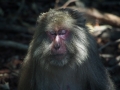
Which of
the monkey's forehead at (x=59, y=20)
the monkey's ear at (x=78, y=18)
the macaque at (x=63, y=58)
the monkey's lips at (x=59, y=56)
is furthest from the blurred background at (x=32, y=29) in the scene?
the monkey's lips at (x=59, y=56)

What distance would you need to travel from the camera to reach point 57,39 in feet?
18.7

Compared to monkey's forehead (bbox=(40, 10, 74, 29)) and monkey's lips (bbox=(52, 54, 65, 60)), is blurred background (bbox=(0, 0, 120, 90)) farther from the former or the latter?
monkey's lips (bbox=(52, 54, 65, 60))

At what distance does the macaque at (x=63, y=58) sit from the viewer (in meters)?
5.75

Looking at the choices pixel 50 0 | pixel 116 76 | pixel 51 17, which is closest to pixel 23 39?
pixel 50 0

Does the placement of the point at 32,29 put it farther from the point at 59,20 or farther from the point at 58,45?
the point at 58,45

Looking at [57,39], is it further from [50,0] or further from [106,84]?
[50,0]

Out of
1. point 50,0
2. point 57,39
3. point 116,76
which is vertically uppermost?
point 50,0

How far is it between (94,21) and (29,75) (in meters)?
3.09

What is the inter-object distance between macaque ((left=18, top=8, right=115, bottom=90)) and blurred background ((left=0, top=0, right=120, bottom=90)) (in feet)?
3.74

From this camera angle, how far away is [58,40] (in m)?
5.70

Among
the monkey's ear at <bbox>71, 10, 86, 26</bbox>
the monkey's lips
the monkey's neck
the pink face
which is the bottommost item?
the monkey's neck

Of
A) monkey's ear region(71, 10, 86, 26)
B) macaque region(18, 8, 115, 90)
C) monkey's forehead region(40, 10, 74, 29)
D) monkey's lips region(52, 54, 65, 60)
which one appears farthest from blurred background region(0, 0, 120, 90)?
monkey's lips region(52, 54, 65, 60)

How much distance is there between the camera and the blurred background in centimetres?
764

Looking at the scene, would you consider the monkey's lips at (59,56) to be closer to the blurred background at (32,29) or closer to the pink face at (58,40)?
the pink face at (58,40)
